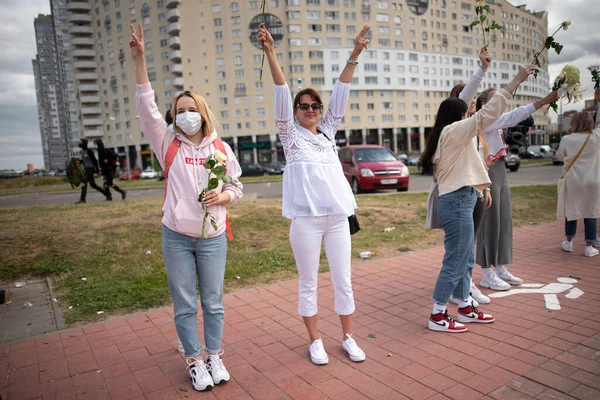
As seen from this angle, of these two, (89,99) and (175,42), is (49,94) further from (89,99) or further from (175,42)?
(175,42)

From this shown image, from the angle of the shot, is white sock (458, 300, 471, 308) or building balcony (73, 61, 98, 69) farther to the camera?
building balcony (73, 61, 98, 69)

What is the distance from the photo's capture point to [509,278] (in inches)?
190

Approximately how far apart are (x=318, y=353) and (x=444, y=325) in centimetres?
120

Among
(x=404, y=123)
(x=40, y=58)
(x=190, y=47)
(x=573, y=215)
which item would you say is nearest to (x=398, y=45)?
(x=404, y=123)

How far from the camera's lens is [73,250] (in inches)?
248

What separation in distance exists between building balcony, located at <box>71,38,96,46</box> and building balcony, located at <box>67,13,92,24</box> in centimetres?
335

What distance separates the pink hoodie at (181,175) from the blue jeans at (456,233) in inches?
72.0

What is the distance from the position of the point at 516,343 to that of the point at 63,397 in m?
3.38

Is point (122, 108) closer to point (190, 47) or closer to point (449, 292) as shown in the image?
point (190, 47)

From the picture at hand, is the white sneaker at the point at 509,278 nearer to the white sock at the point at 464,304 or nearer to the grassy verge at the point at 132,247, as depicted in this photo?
the white sock at the point at 464,304

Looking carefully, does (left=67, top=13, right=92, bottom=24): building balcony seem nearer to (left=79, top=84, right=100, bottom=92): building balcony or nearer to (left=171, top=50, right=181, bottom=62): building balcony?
(left=79, top=84, right=100, bottom=92): building balcony

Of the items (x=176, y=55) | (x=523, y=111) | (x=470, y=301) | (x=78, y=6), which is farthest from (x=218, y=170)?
(x=78, y=6)

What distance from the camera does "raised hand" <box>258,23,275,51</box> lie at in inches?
112

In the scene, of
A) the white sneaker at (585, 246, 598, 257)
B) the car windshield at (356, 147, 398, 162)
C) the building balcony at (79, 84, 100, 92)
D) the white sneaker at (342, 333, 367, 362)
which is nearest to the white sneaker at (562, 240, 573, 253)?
the white sneaker at (585, 246, 598, 257)
